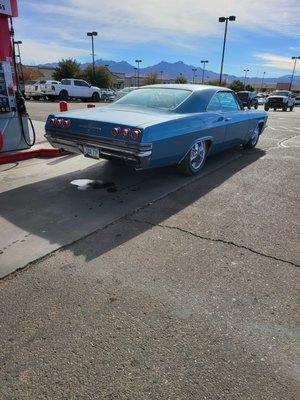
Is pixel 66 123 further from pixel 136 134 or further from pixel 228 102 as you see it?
pixel 228 102

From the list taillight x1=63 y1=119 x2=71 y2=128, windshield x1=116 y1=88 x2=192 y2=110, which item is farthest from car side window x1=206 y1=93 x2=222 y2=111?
taillight x1=63 y1=119 x2=71 y2=128

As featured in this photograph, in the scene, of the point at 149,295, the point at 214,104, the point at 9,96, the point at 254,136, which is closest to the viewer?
the point at 149,295

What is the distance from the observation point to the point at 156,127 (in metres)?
4.73

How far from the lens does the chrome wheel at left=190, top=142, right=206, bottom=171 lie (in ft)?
19.5

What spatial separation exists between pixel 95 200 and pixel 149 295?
7.36 feet

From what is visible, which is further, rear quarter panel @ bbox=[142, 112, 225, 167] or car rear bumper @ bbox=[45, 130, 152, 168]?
rear quarter panel @ bbox=[142, 112, 225, 167]

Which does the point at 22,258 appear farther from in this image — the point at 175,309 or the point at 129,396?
the point at 129,396

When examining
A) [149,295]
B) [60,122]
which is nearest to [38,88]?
[60,122]

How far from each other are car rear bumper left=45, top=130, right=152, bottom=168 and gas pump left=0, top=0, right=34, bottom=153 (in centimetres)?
199

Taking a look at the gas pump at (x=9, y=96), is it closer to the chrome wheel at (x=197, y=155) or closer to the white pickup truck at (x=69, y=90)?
the chrome wheel at (x=197, y=155)

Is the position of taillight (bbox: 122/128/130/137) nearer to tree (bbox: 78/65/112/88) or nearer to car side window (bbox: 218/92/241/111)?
car side window (bbox: 218/92/241/111)

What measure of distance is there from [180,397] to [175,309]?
2.56ft

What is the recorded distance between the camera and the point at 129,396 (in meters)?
2.02

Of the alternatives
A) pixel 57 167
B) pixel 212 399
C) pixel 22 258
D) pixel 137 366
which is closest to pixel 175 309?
pixel 137 366
